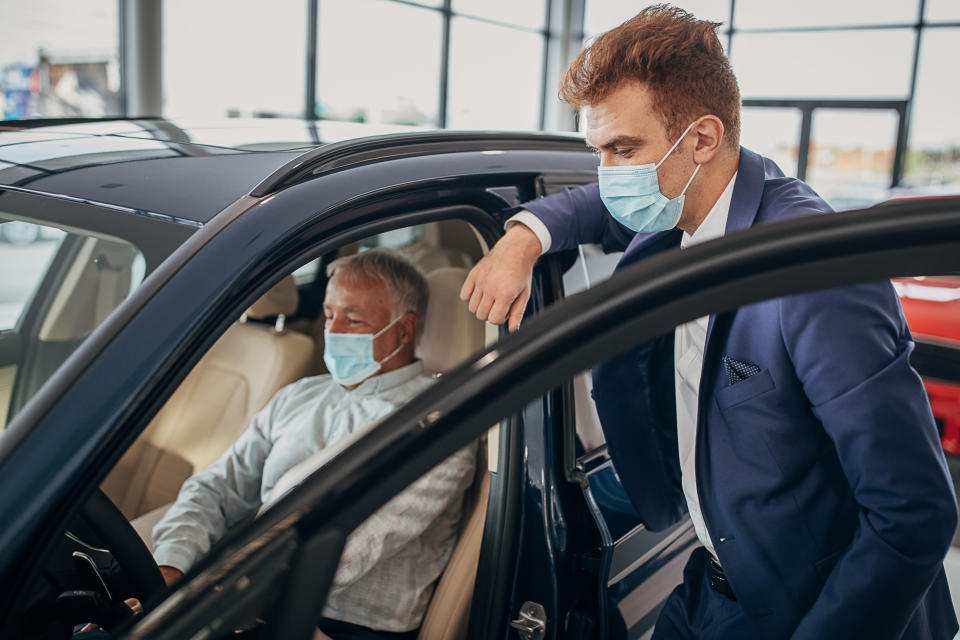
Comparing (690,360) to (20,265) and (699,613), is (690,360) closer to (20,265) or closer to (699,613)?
(699,613)

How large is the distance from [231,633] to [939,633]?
1.08 metres

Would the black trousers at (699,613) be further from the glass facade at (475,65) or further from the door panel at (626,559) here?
the glass facade at (475,65)

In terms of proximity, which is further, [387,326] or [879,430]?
[387,326]

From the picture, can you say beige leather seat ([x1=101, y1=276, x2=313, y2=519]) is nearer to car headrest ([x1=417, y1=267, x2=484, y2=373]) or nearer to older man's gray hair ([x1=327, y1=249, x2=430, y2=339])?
older man's gray hair ([x1=327, y1=249, x2=430, y2=339])

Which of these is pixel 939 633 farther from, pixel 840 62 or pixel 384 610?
pixel 840 62

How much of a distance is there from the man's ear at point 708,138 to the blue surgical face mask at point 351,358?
0.90 metres

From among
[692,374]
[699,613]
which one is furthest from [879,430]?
[699,613]

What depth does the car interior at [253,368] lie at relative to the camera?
6.22 ft

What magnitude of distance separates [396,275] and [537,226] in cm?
73

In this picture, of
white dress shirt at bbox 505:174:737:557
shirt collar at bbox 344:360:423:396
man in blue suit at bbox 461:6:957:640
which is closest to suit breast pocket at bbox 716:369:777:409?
man in blue suit at bbox 461:6:957:640

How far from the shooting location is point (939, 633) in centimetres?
120

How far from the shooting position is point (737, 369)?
42.3 inches

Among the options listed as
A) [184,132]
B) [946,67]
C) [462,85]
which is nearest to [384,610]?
[184,132]

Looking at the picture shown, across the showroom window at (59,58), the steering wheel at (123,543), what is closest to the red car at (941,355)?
the steering wheel at (123,543)
